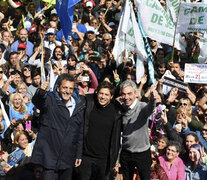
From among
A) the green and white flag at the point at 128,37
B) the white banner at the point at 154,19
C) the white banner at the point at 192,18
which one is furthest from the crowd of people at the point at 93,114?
the white banner at the point at 192,18

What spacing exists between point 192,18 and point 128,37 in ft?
3.66

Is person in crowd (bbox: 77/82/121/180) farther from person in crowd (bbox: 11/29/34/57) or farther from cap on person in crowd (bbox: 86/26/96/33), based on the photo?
cap on person in crowd (bbox: 86/26/96/33)

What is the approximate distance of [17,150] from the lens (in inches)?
348

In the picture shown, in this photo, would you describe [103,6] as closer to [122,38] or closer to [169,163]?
[122,38]

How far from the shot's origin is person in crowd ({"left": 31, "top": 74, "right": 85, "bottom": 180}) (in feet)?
25.3

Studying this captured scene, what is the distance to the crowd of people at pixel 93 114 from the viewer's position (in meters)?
7.79

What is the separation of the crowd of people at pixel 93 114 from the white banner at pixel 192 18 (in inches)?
29.9

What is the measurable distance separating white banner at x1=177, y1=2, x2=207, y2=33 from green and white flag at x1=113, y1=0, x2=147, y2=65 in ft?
2.34

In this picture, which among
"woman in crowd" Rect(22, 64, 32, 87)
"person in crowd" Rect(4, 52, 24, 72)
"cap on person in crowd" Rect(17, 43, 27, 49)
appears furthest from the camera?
"cap on person in crowd" Rect(17, 43, 27, 49)

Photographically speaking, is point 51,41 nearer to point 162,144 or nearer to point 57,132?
point 162,144

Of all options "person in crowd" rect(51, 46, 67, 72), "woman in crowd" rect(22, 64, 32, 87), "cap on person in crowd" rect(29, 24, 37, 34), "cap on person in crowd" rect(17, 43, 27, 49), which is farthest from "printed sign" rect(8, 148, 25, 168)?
"cap on person in crowd" rect(29, 24, 37, 34)

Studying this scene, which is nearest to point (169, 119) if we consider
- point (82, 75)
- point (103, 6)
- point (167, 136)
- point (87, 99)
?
point (167, 136)

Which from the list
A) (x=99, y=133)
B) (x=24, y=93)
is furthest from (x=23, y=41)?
(x=99, y=133)

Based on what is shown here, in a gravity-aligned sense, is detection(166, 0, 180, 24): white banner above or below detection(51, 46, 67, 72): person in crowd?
above
